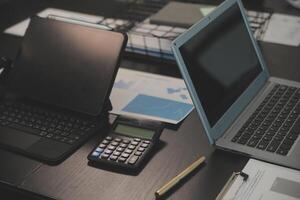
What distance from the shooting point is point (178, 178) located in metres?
0.85

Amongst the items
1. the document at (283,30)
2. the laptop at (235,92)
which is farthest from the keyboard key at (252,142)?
the document at (283,30)

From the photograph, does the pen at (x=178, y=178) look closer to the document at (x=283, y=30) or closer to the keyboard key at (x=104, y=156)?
the keyboard key at (x=104, y=156)

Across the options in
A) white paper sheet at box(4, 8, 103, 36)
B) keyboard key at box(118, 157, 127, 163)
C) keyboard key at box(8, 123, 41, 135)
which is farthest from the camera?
white paper sheet at box(4, 8, 103, 36)

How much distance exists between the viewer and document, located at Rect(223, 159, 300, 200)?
0.80 meters

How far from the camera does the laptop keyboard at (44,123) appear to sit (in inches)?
38.8

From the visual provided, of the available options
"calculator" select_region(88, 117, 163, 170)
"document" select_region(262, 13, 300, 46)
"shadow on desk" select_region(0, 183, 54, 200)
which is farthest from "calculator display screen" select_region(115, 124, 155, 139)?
"document" select_region(262, 13, 300, 46)

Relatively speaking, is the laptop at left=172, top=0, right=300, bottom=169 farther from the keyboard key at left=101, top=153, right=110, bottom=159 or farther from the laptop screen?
the keyboard key at left=101, top=153, right=110, bottom=159

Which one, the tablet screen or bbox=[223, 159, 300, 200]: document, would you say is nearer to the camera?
bbox=[223, 159, 300, 200]: document

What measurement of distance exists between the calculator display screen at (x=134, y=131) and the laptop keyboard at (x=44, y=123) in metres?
0.07

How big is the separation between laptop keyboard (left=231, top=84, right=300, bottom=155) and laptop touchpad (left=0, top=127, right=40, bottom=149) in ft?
1.46

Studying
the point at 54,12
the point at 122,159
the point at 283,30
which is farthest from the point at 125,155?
the point at 54,12

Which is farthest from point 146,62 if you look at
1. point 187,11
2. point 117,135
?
point 117,135

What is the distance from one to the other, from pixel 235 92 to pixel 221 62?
3.1 inches

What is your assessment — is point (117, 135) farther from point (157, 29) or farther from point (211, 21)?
point (157, 29)
